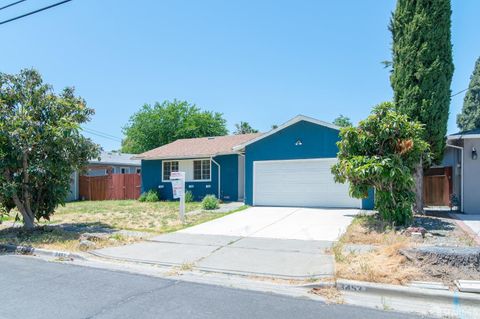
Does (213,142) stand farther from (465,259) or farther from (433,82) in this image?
(465,259)

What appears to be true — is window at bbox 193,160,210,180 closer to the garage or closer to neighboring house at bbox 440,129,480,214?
the garage

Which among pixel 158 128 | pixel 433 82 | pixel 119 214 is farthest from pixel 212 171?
Answer: pixel 158 128

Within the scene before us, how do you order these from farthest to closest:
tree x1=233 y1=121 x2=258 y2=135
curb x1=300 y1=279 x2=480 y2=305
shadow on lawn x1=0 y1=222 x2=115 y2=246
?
tree x1=233 y1=121 x2=258 y2=135 → shadow on lawn x1=0 y1=222 x2=115 y2=246 → curb x1=300 y1=279 x2=480 y2=305

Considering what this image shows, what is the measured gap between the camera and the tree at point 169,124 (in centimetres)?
3828

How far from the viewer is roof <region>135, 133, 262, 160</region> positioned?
20.4m

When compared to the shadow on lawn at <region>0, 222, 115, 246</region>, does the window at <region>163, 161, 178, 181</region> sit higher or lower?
higher

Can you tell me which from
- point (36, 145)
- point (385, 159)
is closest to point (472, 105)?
point (385, 159)

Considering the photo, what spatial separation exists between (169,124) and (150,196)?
1832 cm

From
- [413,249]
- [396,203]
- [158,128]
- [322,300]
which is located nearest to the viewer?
[322,300]

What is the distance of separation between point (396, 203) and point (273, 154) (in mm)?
7329

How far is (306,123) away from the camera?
654 inches

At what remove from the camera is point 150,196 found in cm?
2162

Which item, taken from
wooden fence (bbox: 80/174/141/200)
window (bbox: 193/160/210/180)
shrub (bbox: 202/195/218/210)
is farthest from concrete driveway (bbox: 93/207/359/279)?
wooden fence (bbox: 80/174/141/200)

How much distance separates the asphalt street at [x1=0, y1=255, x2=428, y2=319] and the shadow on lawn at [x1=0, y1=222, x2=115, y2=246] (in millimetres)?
3049
